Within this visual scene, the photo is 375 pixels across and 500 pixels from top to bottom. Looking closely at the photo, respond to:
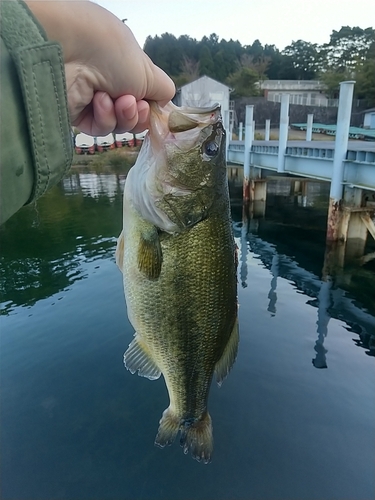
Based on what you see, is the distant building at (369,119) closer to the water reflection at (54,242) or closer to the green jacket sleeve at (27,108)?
the water reflection at (54,242)

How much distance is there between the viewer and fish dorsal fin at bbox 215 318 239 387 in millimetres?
2418

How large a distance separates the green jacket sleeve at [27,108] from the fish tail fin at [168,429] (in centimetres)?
184

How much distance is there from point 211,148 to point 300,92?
195ft

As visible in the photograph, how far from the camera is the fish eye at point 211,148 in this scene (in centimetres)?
209

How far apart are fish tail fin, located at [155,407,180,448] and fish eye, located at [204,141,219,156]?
1.70m

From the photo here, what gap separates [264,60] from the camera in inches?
2421

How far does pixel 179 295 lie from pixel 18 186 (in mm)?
1241

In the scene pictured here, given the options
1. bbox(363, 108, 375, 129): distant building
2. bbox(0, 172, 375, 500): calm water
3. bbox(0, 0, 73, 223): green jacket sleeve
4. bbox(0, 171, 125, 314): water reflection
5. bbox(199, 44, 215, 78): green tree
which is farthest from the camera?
bbox(199, 44, 215, 78): green tree

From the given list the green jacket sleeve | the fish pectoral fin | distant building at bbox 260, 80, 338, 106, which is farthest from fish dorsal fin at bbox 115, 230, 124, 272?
distant building at bbox 260, 80, 338, 106

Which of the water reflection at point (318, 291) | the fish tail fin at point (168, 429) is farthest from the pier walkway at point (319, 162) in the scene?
the fish tail fin at point (168, 429)

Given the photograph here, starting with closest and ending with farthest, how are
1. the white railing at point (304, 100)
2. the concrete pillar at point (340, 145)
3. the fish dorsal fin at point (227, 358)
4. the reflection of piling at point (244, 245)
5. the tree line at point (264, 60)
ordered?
the fish dorsal fin at point (227, 358) → the concrete pillar at point (340, 145) → the reflection of piling at point (244, 245) → the tree line at point (264, 60) → the white railing at point (304, 100)

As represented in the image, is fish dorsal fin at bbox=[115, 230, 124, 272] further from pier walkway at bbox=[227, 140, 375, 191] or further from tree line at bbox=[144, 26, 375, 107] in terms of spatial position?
tree line at bbox=[144, 26, 375, 107]

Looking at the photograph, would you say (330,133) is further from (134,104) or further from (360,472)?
(134,104)

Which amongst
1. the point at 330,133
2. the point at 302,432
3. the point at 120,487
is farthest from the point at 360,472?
the point at 330,133
